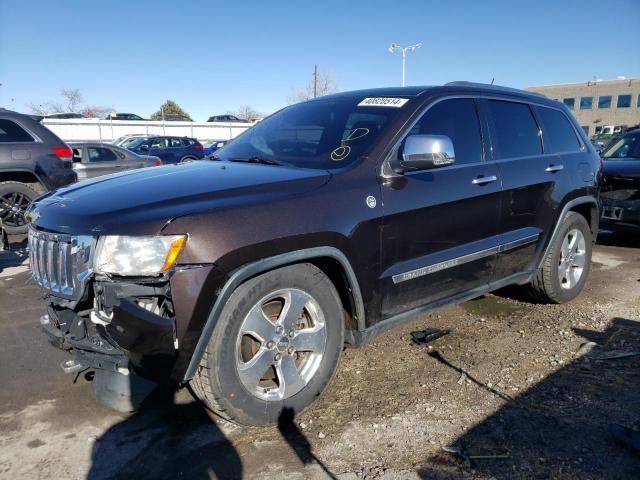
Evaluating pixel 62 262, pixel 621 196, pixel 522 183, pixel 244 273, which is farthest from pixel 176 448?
pixel 621 196

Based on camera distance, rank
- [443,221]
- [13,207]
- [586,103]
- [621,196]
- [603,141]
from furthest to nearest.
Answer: [586,103] < [603,141] < [13,207] < [621,196] < [443,221]

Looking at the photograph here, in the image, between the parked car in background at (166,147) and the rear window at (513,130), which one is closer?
the rear window at (513,130)

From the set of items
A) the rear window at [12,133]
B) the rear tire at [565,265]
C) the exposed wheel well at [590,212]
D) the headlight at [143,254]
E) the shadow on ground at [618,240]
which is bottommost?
the shadow on ground at [618,240]

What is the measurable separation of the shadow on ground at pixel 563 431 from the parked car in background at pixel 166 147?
17235 millimetres

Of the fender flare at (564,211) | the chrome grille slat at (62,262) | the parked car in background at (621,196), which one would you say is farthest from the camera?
the parked car in background at (621,196)

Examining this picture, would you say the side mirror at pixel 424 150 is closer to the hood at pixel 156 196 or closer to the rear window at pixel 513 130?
the hood at pixel 156 196

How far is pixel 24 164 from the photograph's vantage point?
294 inches

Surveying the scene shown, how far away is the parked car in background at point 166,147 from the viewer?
19.0m

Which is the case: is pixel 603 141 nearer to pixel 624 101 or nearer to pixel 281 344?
pixel 281 344

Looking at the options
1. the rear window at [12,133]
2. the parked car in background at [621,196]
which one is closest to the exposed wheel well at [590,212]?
the parked car in background at [621,196]

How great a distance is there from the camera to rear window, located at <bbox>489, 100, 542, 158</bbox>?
3844mm

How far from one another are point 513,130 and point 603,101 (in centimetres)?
6709

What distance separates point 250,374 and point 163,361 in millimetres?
482

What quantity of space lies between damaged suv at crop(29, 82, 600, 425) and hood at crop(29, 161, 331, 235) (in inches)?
0.5
